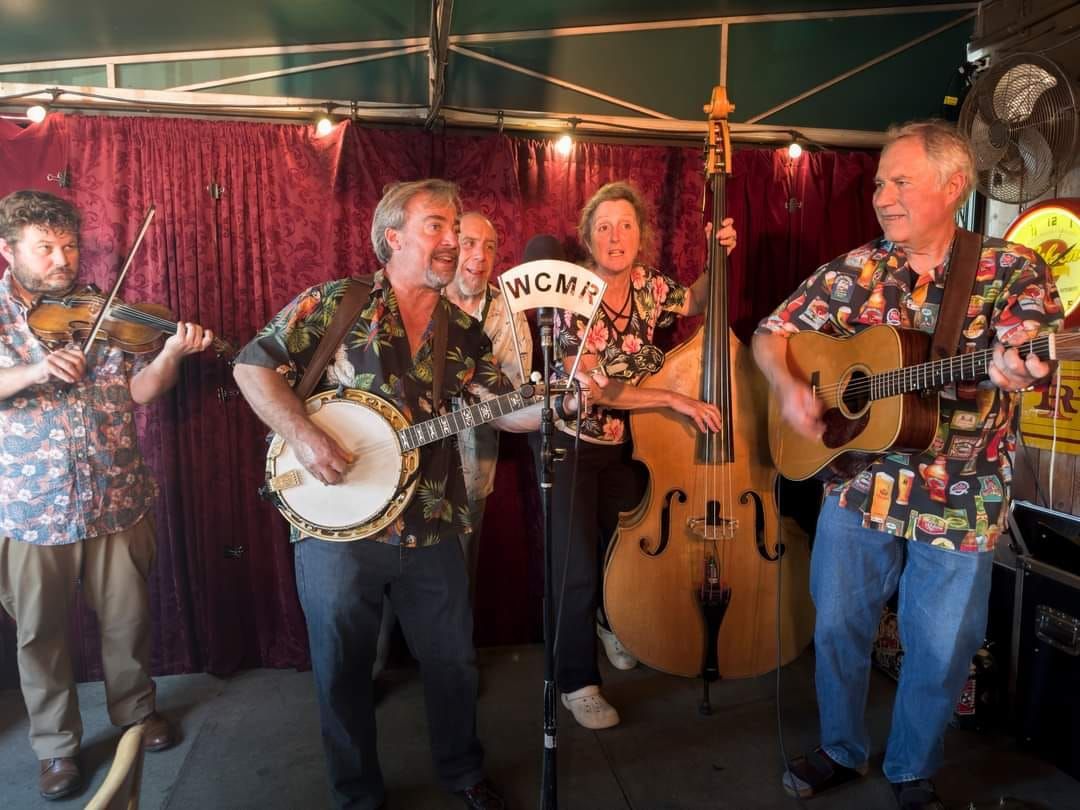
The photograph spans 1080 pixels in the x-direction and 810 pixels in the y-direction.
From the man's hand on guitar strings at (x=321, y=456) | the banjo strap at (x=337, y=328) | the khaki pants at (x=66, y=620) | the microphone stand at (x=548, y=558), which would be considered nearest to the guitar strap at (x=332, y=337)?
the banjo strap at (x=337, y=328)

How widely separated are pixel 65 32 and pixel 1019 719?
4.38m

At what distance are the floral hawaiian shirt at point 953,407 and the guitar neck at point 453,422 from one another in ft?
3.66

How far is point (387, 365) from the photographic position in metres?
2.03

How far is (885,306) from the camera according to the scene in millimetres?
2113

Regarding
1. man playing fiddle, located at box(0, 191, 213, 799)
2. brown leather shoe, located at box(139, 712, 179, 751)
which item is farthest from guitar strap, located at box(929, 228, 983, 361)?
brown leather shoe, located at box(139, 712, 179, 751)

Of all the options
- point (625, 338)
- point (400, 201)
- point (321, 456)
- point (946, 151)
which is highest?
point (946, 151)

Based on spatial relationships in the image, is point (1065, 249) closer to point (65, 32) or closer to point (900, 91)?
point (900, 91)

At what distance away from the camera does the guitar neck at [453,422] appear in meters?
1.95

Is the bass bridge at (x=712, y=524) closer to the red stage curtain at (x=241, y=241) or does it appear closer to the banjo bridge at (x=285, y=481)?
the red stage curtain at (x=241, y=241)

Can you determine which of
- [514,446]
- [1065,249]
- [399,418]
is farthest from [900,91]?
[399,418]

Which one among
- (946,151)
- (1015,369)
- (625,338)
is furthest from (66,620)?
(946,151)

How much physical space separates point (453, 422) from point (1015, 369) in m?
1.42

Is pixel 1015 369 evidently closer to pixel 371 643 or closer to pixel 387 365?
pixel 387 365

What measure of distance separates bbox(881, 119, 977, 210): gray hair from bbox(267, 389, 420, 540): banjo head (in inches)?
66.0
